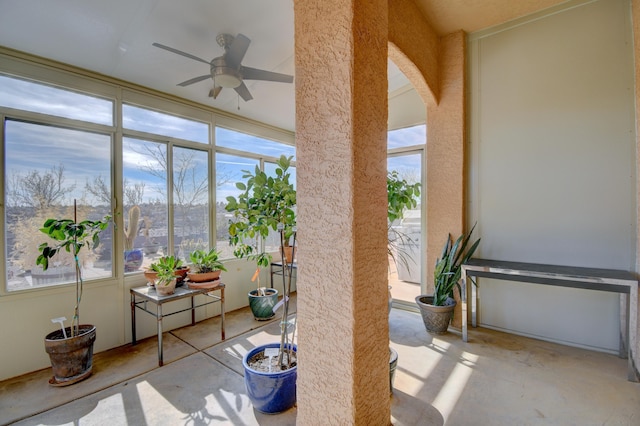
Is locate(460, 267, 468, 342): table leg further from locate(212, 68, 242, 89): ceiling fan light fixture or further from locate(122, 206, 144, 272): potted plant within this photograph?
locate(122, 206, 144, 272): potted plant

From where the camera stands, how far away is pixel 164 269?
2916 millimetres

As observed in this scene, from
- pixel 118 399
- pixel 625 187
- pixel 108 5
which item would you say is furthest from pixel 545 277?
→ pixel 108 5

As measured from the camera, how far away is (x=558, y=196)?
9.19ft

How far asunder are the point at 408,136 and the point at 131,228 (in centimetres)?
355

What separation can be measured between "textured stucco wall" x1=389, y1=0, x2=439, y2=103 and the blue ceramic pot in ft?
8.56

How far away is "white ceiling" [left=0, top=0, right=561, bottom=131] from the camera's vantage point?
6.96 ft

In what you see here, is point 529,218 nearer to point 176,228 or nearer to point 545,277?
point 545,277

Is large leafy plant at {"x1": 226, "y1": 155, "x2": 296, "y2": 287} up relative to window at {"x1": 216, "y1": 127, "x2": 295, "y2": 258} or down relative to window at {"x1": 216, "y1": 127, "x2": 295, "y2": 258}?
down

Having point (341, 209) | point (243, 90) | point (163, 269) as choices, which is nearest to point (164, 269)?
point (163, 269)

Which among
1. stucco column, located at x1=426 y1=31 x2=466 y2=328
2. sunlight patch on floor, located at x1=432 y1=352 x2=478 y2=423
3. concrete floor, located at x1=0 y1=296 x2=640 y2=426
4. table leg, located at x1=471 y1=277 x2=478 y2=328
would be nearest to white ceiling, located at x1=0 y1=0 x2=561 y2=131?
stucco column, located at x1=426 y1=31 x2=466 y2=328

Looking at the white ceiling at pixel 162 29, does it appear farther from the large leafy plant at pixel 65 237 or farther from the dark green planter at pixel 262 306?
the dark green planter at pixel 262 306

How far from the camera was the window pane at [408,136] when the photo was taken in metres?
3.74

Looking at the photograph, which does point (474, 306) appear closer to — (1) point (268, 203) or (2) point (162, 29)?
(1) point (268, 203)

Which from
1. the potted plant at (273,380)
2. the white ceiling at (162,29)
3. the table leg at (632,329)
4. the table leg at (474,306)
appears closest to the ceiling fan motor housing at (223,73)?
the white ceiling at (162,29)
